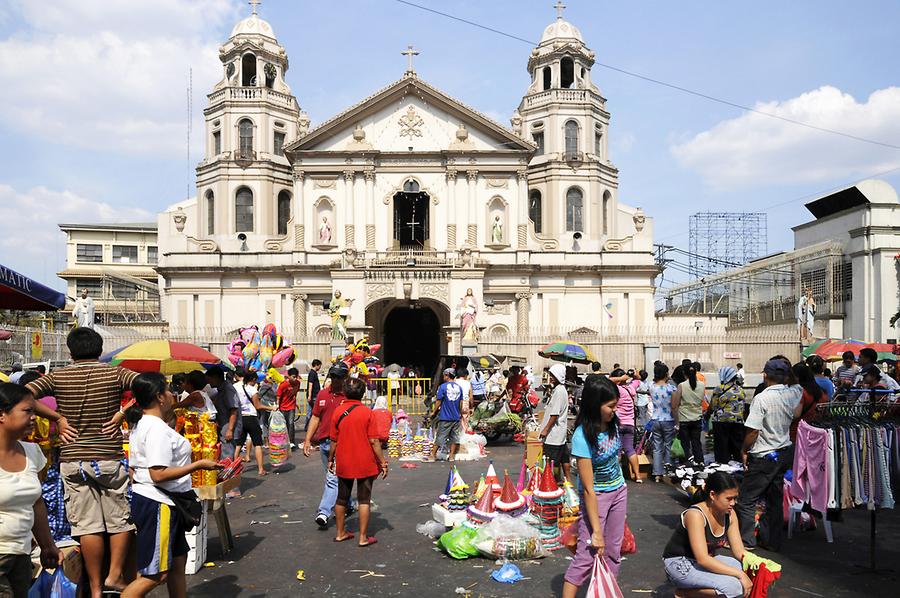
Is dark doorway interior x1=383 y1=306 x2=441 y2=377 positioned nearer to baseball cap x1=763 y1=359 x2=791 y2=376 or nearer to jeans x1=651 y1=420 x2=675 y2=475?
jeans x1=651 y1=420 x2=675 y2=475

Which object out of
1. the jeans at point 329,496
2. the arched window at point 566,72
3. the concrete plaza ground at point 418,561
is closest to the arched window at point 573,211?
the arched window at point 566,72

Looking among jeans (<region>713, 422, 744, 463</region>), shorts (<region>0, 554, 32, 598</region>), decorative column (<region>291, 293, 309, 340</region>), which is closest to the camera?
shorts (<region>0, 554, 32, 598</region>)

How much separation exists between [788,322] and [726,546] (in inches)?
1542

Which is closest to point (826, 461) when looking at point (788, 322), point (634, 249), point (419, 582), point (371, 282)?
point (419, 582)

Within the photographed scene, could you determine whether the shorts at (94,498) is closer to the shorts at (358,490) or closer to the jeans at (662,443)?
the shorts at (358,490)

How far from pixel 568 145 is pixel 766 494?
34.0m

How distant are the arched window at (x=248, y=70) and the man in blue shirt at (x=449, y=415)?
1253 inches

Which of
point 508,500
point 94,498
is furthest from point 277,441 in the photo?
point 94,498

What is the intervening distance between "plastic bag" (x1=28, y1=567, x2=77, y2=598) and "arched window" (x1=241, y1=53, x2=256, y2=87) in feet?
128

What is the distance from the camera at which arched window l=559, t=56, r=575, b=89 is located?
40.6 metres

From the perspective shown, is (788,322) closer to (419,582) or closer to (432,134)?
(432,134)

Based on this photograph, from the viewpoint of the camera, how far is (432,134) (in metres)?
37.7

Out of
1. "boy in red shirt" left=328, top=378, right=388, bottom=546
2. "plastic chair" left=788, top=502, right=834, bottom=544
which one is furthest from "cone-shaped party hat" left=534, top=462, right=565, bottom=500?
"plastic chair" left=788, top=502, right=834, bottom=544

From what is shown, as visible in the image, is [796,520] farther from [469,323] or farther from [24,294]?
A: [469,323]
